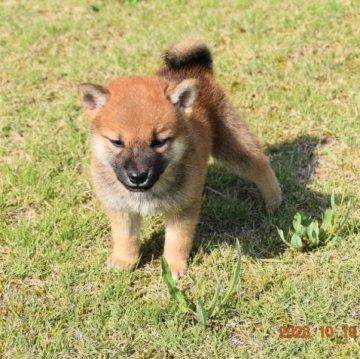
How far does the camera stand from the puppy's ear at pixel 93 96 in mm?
2965

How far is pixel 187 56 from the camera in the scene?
3.72 metres

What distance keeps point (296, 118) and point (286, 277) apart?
171 centimetres

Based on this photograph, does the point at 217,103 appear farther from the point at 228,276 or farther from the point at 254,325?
the point at 254,325

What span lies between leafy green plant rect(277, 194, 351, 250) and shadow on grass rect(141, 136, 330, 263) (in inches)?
6.7

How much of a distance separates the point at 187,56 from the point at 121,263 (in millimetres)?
1380

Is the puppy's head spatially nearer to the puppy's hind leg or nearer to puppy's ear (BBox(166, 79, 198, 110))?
puppy's ear (BBox(166, 79, 198, 110))

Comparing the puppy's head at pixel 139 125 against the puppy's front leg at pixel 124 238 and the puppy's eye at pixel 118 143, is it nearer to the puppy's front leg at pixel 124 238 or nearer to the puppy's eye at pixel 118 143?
the puppy's eye at pixel 118 143

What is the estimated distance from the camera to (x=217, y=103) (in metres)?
3.71

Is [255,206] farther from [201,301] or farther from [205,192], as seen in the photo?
[201,301]

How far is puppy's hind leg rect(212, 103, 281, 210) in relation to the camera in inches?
146

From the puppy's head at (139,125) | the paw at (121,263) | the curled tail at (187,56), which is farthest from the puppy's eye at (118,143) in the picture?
the curled tail at (187,56)

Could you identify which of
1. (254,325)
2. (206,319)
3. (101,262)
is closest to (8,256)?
(101,262)
